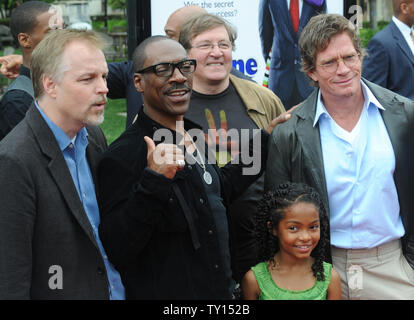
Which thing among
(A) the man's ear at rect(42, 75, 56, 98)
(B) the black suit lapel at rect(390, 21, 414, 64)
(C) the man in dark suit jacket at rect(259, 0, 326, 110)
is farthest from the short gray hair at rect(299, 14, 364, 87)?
(B) the black suit lapel at rect(390, 21, 414, 64)

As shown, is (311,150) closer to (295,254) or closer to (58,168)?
(295,254)

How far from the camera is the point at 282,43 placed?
17.2 feet

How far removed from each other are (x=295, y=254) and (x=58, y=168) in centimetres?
145

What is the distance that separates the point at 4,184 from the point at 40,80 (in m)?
0.57

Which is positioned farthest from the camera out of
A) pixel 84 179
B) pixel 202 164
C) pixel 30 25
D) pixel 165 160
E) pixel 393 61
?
pixel 393 61

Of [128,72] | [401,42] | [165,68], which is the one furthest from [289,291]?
[401,42]

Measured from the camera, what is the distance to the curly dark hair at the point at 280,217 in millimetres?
3234

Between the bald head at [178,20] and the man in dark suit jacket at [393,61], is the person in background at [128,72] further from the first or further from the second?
the man in dark suit jacket at [393,61]

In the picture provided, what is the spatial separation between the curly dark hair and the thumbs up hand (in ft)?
2.97

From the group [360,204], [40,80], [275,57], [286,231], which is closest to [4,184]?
[40,80]

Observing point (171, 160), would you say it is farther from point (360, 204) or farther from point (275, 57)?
point (275, 57)

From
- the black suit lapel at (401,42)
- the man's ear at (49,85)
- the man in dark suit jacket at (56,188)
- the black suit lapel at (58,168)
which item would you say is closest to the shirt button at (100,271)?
the man in dark suit jacket at (56,188)

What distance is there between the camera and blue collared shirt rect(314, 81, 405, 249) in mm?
3221

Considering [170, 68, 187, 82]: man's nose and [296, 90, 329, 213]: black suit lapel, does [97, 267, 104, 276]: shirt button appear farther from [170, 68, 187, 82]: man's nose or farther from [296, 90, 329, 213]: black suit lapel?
[296, 90, 329, 213]: black suit lapel
